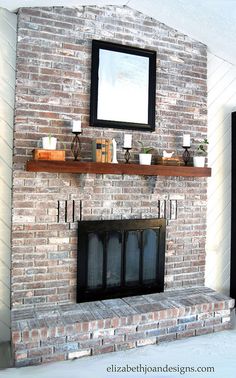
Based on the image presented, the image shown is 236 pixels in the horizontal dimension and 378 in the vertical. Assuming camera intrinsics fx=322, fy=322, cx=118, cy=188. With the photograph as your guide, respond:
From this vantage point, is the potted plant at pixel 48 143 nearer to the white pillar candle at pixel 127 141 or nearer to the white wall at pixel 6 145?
the white wall at pixel 6 145

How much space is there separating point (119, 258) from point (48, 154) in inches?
44.8

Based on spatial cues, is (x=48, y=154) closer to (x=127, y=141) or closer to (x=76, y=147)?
(x=76, y=147)

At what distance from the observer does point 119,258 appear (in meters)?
2.92

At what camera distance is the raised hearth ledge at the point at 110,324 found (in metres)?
2.27

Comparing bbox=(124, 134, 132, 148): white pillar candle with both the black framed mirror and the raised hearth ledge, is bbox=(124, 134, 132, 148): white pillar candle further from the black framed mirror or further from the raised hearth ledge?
the raised hearth ledge

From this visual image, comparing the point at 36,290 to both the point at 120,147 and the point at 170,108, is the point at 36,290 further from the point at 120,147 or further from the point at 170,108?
the point at 170,108

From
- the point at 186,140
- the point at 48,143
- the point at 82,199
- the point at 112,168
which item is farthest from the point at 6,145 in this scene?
the point at 186,140

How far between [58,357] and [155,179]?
1666 millimetres

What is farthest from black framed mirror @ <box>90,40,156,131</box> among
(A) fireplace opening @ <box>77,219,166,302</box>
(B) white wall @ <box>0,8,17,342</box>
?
(A) fireplace opening @ <box>77,219,166,302</box>

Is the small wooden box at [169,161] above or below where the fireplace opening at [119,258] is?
above

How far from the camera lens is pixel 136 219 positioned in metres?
2.98

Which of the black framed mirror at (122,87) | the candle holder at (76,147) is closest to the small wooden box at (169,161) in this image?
the black framed mirror at (122,87)

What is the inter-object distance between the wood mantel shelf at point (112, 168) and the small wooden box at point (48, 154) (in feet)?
0.16

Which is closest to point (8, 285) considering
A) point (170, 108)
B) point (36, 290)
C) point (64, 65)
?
point (36, 290)
